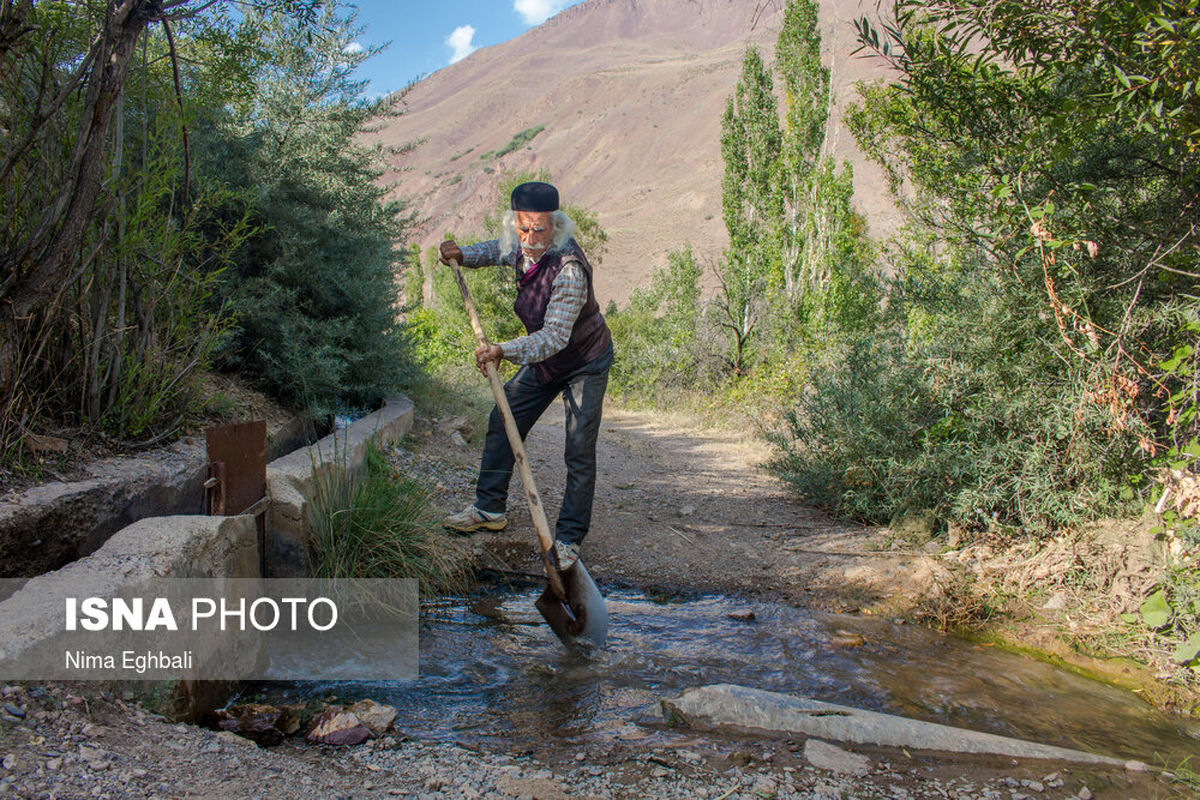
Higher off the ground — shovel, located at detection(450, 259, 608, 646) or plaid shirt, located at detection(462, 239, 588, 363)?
plaid shirt, located at detection(462, 239, 588, 363)

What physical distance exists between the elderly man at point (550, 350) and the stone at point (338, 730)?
1333 mm

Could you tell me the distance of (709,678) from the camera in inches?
138

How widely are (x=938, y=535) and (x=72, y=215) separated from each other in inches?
194

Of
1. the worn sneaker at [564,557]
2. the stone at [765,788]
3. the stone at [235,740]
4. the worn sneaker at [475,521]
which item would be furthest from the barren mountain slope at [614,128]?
the stone at [765,788]

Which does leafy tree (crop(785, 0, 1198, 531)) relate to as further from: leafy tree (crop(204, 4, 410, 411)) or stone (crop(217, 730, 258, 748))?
leafy tree (crop(204, 4, 410, 411))

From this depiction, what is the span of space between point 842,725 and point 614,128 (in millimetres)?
71174

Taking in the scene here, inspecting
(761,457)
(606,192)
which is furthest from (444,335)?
(606,192)

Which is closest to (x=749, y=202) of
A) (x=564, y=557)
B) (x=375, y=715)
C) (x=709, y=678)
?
(x=564, y=557)

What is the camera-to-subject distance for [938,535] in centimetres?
522

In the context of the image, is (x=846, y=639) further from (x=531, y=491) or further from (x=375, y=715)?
(x=375, y=715)

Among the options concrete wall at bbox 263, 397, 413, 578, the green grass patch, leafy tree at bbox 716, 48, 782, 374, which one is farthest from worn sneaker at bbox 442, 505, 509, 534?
leafy tree at bbox 716, 48, 782, 374

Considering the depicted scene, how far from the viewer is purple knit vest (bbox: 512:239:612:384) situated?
4281 mm

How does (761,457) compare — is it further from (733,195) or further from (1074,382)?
(733,195)

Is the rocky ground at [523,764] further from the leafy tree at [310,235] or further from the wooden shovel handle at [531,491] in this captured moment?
the leafy tree at [310,235]
